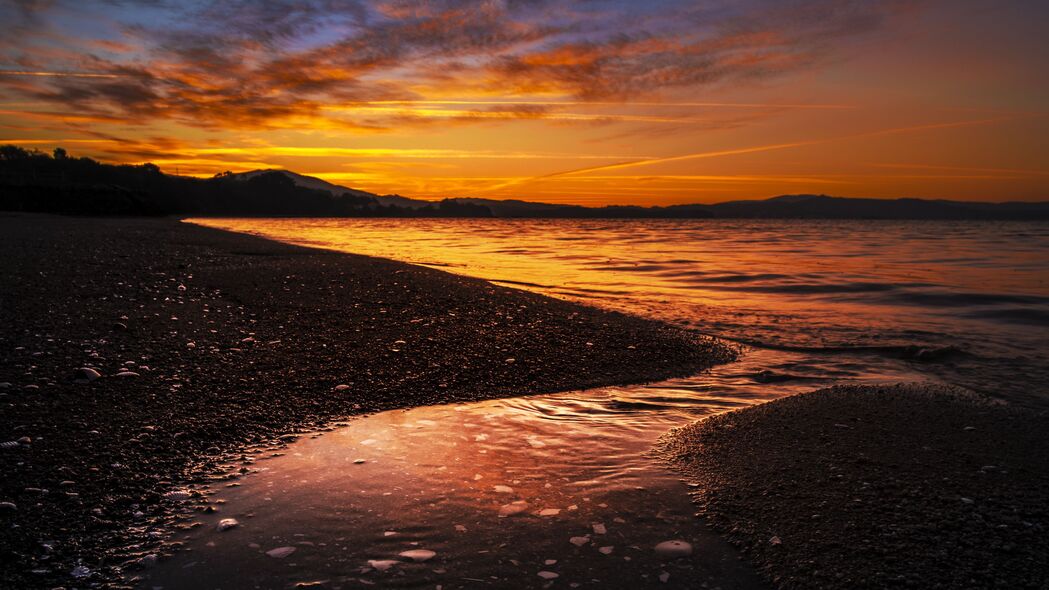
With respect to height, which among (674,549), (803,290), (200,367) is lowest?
(674,549)

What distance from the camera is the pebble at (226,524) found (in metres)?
3.40

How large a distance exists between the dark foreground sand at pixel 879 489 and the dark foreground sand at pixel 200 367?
2107 millimetres

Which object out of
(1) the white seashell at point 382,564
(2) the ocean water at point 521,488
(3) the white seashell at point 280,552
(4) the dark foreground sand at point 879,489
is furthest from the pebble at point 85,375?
(4) the dark foreground sand at point 879,489

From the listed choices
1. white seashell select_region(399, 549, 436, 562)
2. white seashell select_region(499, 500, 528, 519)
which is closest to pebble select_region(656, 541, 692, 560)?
white seashell select_region(499, 500, 528, 519)

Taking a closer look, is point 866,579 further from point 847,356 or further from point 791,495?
point 847,356

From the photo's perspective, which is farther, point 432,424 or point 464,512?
point 432,424

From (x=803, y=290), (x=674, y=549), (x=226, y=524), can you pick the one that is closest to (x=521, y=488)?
(x=674, y=549)

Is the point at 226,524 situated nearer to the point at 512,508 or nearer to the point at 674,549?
the point at 512,508

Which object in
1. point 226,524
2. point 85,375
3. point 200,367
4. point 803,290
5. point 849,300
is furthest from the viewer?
point 803,290

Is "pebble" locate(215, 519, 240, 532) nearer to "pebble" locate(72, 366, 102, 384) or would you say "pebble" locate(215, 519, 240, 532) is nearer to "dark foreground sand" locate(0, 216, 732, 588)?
"dark foreground sand" locate(0, 216, 732, 588)

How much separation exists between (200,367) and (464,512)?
14.1 feet

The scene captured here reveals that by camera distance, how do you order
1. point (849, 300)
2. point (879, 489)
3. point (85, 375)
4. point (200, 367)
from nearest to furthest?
point (879, 489) < point (85, 375) < point (200, 367) < point (849, 300)

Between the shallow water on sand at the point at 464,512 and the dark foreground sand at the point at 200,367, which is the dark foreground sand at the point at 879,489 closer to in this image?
the shallow water on sand at the point at 464,512

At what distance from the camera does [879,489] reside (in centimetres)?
393
